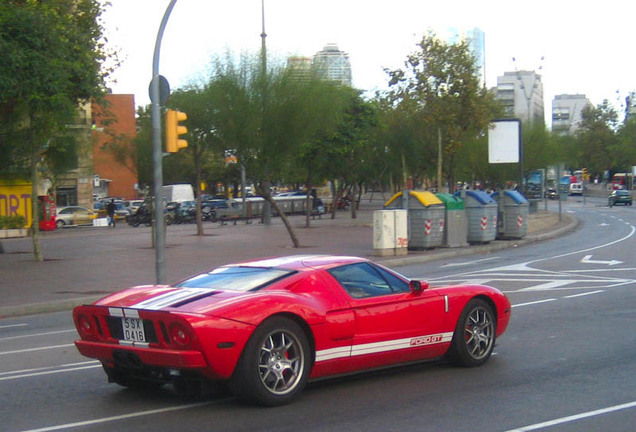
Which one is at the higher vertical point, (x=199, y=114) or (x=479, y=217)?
(x=199, y=114)

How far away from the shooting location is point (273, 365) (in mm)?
6801

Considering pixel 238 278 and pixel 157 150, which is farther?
pixel 157 150

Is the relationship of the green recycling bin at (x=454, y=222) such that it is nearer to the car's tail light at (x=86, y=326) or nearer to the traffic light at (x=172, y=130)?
the traffic light at (x=172, y=130)

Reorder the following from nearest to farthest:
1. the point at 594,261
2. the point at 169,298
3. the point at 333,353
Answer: the point at 169,298, the point at 333,353, the point at 594,261

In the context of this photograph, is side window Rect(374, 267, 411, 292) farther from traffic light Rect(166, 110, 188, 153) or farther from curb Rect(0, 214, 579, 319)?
curb Rect(0, 214, 579, 319)

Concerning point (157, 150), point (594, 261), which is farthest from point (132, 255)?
point (594, 261)

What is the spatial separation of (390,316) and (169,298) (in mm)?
2101

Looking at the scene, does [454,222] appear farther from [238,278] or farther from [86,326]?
[86,326]

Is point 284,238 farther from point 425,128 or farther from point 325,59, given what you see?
point 425,128

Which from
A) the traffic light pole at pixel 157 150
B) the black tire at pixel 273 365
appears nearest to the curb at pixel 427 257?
the traffic light pole at pixel 157 150

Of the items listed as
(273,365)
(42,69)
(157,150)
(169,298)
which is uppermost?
(42,69)

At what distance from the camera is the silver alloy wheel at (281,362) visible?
6762mm

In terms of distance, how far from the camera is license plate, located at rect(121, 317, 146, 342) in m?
6.76

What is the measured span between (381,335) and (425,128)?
3863 cm
